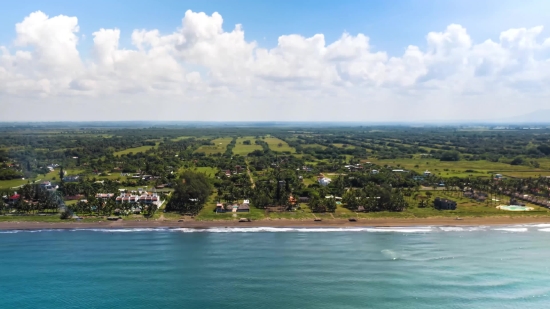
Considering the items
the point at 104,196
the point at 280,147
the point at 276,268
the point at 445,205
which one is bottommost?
the point at 276,268

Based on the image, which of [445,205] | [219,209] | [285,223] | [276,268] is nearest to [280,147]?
[219,209]

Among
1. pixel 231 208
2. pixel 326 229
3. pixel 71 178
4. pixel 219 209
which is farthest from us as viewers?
pixel 71 178

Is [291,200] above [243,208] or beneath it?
above

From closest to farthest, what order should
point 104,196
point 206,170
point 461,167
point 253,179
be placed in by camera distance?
point 104,196 < point 253,179 < point 206,170 < point 461,167

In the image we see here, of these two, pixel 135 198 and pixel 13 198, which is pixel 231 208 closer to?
pixel 135 198

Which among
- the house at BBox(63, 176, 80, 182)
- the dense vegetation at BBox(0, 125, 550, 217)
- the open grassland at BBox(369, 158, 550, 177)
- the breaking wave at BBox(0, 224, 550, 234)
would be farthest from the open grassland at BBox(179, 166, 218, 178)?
the open grassland at BBox(369, 158, 550, 177)

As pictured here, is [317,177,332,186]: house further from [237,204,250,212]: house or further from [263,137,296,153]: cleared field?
[263,137,296,153]: cleared field

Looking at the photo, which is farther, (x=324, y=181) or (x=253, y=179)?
(x=253, y=179)
